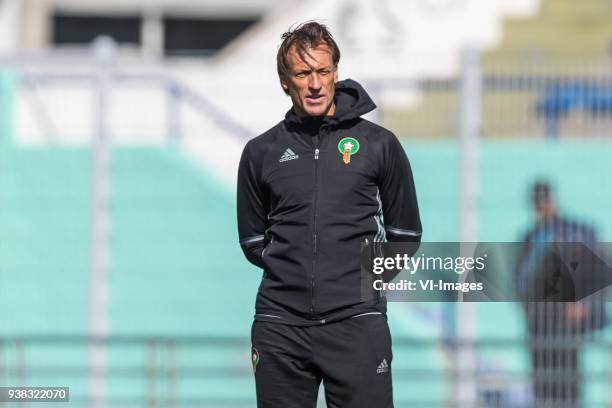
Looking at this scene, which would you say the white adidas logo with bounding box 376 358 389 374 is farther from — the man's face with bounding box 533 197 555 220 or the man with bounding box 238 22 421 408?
the man's face with bounding box 533 197 555 220

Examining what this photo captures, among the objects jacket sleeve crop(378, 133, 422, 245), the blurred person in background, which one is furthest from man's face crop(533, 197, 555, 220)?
jacket sleeve crop(378, 133, 422, 245)

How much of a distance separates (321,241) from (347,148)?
31cm

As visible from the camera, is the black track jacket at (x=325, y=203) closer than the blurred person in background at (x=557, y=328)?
Yes

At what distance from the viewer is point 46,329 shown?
8531 millimetres

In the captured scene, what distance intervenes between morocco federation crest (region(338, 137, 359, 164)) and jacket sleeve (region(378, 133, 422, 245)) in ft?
0.31

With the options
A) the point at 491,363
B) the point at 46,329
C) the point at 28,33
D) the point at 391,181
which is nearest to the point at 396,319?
the point at 491,363

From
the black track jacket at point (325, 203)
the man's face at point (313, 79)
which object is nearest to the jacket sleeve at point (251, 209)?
the black track jacket at point (325, 203)

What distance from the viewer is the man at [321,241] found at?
4266mm

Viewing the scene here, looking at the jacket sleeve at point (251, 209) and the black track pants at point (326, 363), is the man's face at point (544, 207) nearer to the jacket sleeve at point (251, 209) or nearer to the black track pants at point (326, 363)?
the jacket sleeve at point (251, 209)

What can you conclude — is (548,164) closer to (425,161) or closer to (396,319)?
(425,161)

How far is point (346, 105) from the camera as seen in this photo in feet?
14.4

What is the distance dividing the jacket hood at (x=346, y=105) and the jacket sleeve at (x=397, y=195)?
0.12m

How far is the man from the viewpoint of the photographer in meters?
4.27

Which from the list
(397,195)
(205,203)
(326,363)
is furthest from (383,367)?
(205,203)
